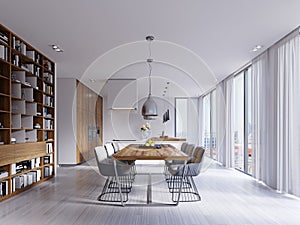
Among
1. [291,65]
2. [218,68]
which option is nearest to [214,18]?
[291,65]

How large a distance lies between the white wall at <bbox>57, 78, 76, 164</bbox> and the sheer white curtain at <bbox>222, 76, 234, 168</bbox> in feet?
15.1

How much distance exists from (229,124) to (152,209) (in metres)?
5.25

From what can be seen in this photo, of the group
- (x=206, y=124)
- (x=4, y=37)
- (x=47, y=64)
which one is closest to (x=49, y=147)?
(x=47, y=64)

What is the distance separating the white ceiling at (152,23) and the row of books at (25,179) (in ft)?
8.04

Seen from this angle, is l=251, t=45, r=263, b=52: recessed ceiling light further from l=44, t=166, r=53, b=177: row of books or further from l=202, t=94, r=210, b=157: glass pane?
l=202, t=94, r=210, b=157: glass pane

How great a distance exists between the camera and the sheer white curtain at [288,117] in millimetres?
4656

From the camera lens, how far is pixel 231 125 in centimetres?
852

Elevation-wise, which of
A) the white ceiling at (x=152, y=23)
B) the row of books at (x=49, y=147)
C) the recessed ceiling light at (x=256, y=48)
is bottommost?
the row of books at (x=49, y=147)

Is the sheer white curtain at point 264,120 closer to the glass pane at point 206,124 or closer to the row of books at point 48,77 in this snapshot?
the row of books at point 48,77

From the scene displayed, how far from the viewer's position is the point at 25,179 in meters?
5.30

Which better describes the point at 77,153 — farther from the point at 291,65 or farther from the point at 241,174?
the point at 291,65

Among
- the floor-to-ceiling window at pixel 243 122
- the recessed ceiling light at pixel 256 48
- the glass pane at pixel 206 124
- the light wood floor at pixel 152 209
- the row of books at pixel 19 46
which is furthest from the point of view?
the glass pane at pixel 206 124

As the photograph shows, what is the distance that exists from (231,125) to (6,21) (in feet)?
21.0

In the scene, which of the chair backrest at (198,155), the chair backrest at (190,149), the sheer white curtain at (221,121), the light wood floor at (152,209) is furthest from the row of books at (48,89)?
the sheer white curtain at (221,121)
